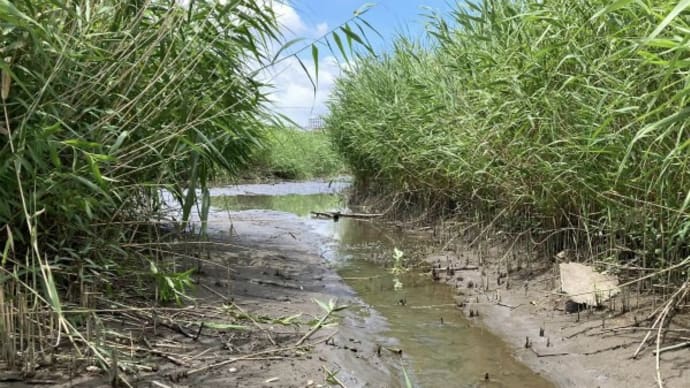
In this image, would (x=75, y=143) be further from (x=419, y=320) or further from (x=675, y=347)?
(x=675, y=347)

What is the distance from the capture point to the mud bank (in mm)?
2791

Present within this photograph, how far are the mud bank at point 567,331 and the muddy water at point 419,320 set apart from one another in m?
0.13

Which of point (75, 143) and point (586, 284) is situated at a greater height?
point (75, 143)

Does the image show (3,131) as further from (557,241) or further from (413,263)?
(413,263)

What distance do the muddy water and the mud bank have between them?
0.42 ft

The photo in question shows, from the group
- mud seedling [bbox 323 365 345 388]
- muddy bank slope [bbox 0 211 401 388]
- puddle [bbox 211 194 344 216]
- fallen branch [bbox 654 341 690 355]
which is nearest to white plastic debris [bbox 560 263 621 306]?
fallen branch [bbox 654 341 690 355]

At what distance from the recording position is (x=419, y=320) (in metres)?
3.94

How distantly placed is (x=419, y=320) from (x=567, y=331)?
0.95 metres

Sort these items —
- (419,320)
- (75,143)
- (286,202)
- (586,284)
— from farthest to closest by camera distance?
(286,202) < (419,320) < (586,284) < (75,143)

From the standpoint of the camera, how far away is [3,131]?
207 centimetres

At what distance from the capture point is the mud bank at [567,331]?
2.79 metres

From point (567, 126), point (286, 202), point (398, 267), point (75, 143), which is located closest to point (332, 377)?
point (75, 143)

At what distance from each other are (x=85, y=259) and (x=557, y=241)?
3323 millimetres

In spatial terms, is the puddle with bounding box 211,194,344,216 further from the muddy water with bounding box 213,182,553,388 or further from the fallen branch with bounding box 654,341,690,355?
the fallen branch with bounding box 654,341,690,355
